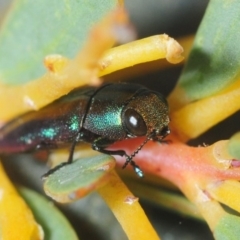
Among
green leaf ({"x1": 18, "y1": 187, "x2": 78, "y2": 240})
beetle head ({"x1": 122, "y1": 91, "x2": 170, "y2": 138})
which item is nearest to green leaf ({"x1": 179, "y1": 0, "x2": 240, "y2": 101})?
beetle head ({"x1": 122, "y1": 91, "x2": 170, "y2": 138})

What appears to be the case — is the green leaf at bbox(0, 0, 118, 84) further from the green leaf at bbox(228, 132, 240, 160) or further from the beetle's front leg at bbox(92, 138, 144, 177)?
the green leaf at bbox(228, 132, 240, 160)

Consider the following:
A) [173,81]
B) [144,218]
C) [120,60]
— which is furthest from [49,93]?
[173,81]

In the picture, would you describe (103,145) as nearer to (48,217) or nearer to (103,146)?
(103,146)

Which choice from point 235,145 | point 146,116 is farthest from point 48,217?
point 235,145

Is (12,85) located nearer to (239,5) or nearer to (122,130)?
(122,130)

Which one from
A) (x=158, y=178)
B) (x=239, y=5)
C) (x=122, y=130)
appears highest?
(x=239, y=5)

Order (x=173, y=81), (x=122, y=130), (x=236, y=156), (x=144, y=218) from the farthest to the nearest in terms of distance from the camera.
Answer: (x=173, y=81) → (x=122, y=130) → (x=144, y=218) → (x=236, y=156)

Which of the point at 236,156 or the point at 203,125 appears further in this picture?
the point at 203,125

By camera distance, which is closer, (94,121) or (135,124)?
(135,124)
